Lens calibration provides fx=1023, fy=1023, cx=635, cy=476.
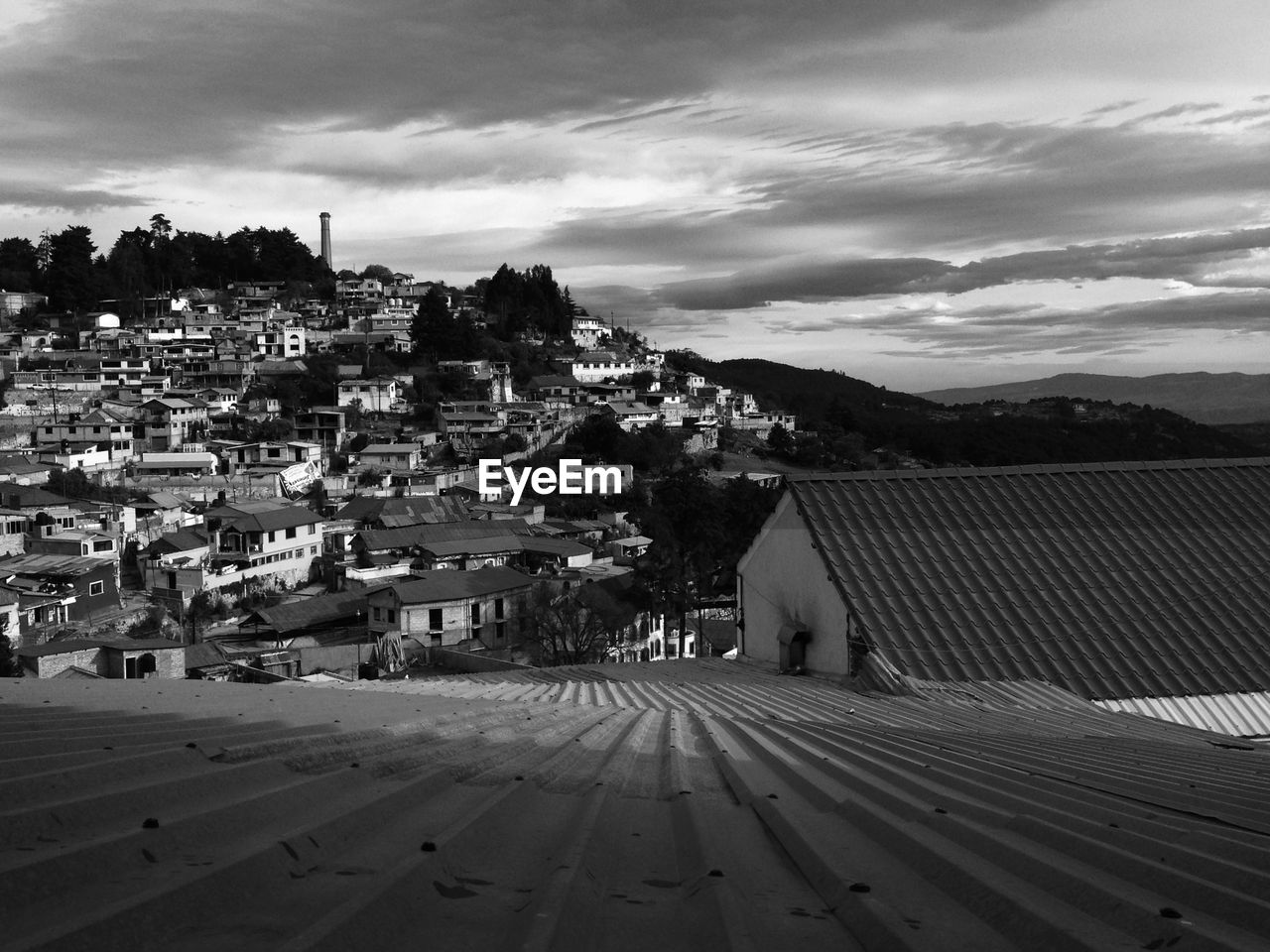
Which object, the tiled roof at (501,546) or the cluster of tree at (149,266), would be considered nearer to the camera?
the tiled roof at (501,546)

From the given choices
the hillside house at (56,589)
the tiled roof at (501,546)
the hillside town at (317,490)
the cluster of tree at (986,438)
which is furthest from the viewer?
the cluster of tree at (986,438)

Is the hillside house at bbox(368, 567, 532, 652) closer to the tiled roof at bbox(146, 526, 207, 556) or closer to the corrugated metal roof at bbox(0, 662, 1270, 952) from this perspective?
the tiled roof at bbox(146, 526, 207, 556)

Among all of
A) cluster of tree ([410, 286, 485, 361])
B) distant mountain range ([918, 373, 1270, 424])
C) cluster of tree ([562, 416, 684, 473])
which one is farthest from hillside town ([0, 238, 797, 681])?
distant mountain range ([918, 373, 1270, 424])

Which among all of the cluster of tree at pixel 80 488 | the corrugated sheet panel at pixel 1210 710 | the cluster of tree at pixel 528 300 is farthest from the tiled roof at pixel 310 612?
the cluster of tree at pixel 528 300

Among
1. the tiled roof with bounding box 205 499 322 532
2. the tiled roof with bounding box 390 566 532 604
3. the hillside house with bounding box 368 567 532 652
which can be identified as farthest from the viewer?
the tiled roof with bounding box 205 499 322 532

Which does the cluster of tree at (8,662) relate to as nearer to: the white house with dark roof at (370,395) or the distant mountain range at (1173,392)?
the white house with dark roof at (370,395)

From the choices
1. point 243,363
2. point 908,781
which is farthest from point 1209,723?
point 243,363
